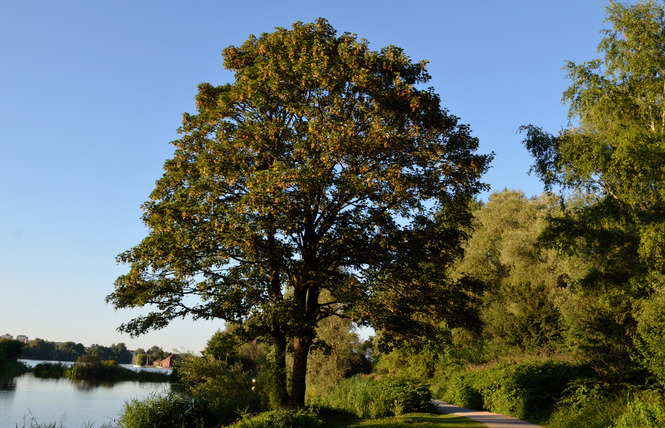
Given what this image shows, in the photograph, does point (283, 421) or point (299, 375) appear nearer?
point (283, 421)

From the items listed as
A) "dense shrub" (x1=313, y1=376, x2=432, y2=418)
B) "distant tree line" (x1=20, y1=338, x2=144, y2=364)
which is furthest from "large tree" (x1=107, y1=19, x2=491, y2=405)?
"distant tree line" (x1=20, y1=338, x2=144, y2=364)

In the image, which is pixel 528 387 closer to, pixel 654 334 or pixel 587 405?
pixel 587 405

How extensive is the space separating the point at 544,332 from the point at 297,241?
77.0ft

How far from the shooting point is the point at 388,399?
659 inches

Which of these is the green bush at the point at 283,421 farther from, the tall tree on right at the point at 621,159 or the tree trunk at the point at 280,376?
the tall tree on right at the point at 621,159

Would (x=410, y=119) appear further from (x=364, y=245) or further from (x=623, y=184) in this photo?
(x=623, y=184)

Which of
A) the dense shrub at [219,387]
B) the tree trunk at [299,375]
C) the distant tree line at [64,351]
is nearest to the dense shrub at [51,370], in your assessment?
the distant tree line at [64,351]

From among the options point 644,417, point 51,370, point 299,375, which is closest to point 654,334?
point 644,417

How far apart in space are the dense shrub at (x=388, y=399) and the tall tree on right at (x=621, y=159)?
6.56 m

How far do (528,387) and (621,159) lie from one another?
8.13 m

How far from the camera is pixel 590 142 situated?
15898 mm

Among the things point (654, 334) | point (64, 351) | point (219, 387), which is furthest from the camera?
point (64, 351)

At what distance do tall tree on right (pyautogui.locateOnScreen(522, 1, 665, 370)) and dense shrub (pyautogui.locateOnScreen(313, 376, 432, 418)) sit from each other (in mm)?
6556

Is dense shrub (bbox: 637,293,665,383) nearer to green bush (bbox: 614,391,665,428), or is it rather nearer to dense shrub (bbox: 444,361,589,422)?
green bush (bbox: 614,391,665,428)
